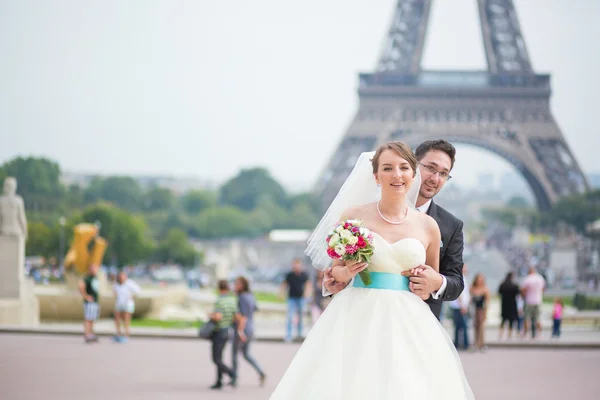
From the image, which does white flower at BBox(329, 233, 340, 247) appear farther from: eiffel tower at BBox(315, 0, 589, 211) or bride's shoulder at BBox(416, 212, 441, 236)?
eiffel tower at BBox(315, 0, 589, 211)

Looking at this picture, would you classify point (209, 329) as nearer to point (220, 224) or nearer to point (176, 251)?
point (176, 251)

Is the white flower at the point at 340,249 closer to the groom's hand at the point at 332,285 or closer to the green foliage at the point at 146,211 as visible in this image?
the groom's hand at the point at 332,285

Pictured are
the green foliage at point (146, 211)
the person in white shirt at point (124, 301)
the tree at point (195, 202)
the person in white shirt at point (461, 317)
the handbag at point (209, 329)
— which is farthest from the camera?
the tree at point (195, 202)

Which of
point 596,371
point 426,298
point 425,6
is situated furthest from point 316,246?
point 425,6

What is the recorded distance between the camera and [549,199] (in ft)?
171

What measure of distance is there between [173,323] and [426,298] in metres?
17.7

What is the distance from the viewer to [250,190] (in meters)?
94.7

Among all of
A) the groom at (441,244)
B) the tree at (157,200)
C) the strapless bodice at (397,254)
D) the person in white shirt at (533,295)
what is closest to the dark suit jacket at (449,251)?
the groom at (441,244)

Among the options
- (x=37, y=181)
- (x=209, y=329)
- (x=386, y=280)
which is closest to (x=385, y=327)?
(x=386, y=280)

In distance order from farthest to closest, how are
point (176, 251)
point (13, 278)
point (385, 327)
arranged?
1. point (176, 251)
2. point (13, 278)
3. point (385, 327)

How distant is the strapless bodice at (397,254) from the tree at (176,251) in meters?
57.6

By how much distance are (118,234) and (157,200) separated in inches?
1063

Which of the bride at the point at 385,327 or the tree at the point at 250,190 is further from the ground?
the tree at the point at 250,190

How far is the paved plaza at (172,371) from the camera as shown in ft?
29.9
